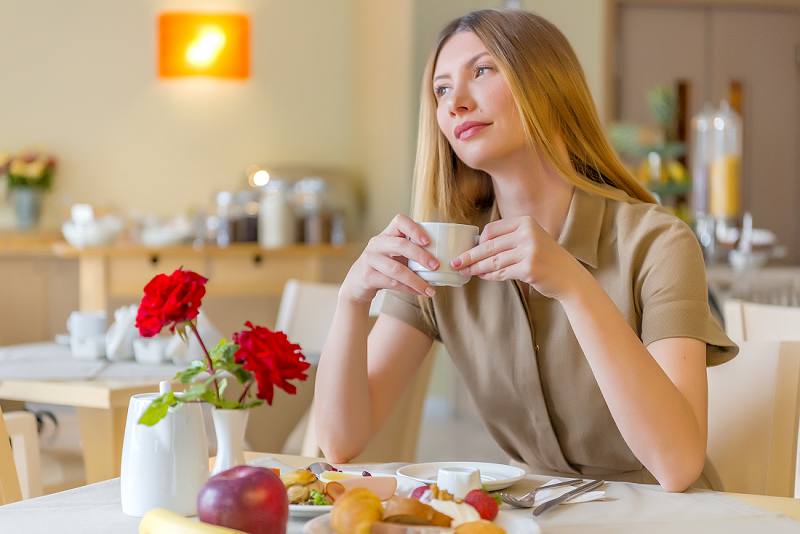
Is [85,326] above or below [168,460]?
below

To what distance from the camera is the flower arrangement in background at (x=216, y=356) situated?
35.2 inches

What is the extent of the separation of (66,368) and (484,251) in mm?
1330

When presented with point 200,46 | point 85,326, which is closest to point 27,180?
point 200,46

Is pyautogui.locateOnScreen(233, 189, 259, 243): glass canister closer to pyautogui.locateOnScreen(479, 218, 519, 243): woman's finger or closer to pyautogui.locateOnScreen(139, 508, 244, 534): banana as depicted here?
pyautogui.locateOnScreen(479, 218, 519, 243): woman's finger

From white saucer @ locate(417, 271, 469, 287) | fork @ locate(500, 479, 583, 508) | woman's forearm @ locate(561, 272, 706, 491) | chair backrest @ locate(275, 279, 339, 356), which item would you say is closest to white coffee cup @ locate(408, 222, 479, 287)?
white saucer @ locate(417, 271, 469, 287)

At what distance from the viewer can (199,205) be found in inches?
217

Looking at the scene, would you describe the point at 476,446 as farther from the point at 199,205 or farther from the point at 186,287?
the point at 186,287

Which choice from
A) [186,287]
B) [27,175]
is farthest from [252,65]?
[186,287]

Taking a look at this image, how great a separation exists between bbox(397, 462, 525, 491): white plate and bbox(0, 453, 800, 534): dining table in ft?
0.05

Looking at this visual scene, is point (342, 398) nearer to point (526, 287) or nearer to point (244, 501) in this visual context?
point (526, 287)

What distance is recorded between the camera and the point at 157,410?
0.96m

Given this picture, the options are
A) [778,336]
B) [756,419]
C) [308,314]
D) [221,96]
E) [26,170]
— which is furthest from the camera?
[221,96]

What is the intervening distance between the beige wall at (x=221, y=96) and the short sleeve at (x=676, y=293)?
357cm

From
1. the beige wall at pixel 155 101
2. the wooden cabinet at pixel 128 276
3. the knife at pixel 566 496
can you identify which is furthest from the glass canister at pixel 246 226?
the knife at pixel 566 496
